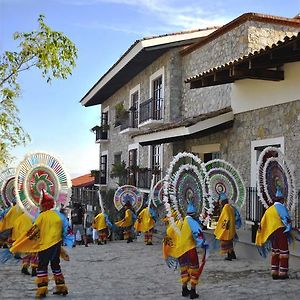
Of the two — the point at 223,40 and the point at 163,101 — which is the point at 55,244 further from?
the point at 163,101

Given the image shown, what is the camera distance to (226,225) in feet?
30.5

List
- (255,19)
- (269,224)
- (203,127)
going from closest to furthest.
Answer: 1. (269,224)
2. (203,127)
3. (255,19)

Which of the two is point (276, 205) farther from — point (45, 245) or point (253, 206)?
point (253, 206)

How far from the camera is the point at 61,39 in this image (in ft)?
29.5

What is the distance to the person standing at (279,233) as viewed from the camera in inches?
289

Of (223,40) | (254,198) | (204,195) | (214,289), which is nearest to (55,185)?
(204,195)

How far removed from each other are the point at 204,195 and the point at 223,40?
7.79 metres

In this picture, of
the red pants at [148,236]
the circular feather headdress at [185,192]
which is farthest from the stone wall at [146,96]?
the circular feather headdress at [185,192]

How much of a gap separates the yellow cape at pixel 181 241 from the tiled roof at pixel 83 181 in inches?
993

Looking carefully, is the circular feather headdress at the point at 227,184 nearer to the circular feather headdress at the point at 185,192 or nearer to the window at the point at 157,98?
the circular feather headdress at the point at 185,192

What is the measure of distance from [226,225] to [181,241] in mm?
2973

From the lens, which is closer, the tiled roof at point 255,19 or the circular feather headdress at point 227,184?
the circular feather headdress at point 227,184

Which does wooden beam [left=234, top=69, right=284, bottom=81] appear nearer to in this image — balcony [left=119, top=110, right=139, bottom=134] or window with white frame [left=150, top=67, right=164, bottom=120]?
window with white frame [left=150, top=67, right=164, bottom=120]

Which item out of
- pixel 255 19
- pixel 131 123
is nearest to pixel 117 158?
pixel 131 123
